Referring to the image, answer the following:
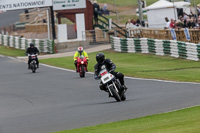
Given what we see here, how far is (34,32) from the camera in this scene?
5325 cm

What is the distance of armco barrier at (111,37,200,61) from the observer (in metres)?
28.9

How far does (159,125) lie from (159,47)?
2324 cm

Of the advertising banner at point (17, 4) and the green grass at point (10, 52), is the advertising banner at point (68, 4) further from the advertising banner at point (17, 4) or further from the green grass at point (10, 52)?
the green grass at point (10, 52)

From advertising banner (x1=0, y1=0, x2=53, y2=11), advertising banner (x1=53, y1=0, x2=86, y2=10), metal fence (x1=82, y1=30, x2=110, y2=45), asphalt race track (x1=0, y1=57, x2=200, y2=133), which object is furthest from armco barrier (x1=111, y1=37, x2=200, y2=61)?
advertising banner (x1=0, y1=0, x2=53, y2=11)

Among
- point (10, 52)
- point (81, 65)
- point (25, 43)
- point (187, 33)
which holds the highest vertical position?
point (187, 33)

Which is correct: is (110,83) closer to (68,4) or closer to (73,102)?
(73,102)

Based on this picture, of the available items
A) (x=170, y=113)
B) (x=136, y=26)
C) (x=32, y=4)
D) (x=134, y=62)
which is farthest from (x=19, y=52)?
(x=170, y=113)

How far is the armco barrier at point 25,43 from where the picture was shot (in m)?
42.4

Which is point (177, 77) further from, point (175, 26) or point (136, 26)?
point (136, 26)

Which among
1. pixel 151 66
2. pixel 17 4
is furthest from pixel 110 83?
pixel 17 4

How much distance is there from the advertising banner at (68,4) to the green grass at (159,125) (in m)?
32.5

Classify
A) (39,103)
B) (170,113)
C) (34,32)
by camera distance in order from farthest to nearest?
(34,32) < (39,103) < (170,113)

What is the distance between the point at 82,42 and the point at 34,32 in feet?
34.1

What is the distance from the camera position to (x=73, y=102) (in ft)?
55.0
